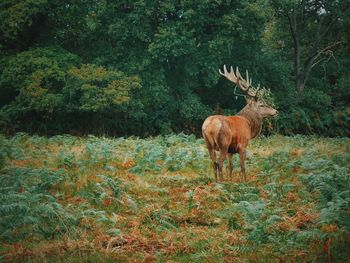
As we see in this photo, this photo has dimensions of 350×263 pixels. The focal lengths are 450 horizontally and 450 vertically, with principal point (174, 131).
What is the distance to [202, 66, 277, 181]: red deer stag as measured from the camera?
33.8ft

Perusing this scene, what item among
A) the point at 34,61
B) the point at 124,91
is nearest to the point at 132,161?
the point at 124,91

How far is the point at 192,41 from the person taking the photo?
78.2 feet

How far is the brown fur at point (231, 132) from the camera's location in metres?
10.3

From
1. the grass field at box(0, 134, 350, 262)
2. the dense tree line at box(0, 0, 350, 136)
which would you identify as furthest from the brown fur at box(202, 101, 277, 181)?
the dense tree line at box(0, 0, 350, 136)

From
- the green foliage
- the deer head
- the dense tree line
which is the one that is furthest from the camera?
the dense tree line

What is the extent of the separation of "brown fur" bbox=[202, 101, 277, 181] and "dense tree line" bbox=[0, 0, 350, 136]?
35.0 feet

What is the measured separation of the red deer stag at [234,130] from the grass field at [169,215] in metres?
0.66

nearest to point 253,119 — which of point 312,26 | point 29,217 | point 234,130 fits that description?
point 234,130

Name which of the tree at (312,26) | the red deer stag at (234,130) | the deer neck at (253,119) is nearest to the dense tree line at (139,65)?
the tree at (312,26)

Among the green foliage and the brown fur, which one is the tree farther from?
the green foliage

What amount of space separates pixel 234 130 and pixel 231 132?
0.66 ft

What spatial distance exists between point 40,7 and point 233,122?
1652 cm

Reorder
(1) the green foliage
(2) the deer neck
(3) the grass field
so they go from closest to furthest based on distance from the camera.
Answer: (3) the grass field → (1) the green foliage → (2) the deer neck

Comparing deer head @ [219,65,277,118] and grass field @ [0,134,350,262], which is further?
deer head @ [219,65,277,118]
